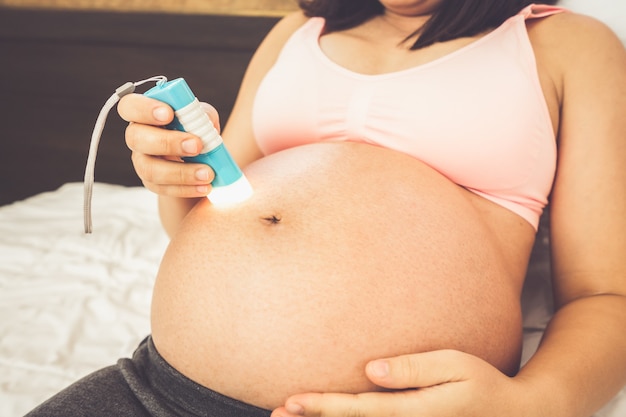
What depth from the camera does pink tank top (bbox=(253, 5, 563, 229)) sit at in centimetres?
65

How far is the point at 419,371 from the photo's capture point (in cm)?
47

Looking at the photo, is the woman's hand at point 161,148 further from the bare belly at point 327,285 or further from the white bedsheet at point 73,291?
the white bedsheet at point 73,291

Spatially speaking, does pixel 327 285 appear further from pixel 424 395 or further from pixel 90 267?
pixel 90 267

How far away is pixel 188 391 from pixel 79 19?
58.5 inches

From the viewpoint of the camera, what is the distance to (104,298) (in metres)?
0.95

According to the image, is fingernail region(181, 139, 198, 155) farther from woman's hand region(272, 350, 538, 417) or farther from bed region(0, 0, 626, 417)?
bed region(0, 0, 626, 417)

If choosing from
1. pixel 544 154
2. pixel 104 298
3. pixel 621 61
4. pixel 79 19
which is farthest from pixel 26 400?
pixel 79 19

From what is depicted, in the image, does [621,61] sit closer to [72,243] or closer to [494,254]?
[494,254]

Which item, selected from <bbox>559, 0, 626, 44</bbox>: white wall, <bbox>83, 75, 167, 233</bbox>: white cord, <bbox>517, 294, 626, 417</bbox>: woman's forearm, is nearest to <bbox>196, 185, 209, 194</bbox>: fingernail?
<bbox>83, 75, 167, 233</bbox>: white cord

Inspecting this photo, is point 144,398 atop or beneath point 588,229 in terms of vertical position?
beneath

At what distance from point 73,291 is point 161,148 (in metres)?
0.60

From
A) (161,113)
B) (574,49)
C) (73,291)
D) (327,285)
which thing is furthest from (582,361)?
(73,291)

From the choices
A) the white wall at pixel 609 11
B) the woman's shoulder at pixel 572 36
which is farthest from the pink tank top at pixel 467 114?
the white wall at pixel 609 11

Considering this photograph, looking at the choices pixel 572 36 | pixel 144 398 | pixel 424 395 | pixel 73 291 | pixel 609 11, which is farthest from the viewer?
pixel 73 291
